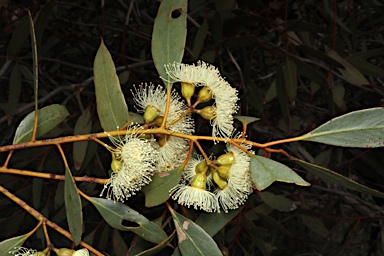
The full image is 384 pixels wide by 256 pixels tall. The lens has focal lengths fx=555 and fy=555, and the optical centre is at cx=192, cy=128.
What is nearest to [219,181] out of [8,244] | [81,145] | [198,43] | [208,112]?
[208,112]

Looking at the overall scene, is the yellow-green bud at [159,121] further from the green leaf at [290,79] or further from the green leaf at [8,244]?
the green leaf at [290,79]

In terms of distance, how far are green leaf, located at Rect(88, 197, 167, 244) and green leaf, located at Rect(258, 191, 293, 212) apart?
2.75ft

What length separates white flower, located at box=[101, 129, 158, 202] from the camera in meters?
0.77

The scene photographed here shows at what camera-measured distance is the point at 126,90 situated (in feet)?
6.03

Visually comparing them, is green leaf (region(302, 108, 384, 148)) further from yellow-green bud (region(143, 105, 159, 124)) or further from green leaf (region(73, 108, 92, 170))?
green leaf (region(73, 108, 92, 170))

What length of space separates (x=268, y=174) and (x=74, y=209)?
265mm

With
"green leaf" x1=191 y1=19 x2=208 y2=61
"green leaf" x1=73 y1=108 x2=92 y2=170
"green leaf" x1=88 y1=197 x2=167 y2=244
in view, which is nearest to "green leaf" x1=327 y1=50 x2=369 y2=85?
"green leaf" x1=191 y1=19 x2=208 y2=61

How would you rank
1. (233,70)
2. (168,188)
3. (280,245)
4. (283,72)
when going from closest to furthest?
(168,188)
(283,72)
(233,70)
(280,245)

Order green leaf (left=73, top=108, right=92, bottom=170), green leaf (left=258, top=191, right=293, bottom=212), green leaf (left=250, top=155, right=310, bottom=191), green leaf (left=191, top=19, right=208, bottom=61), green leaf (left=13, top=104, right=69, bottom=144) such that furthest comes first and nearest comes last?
1. green leaf (left=258, top=191, right=293, bottom=212)
2. green leaf (left=191, top=19, right=208, bottom=61)
3. green leaf (left=73, top=108, right=92, bottom=170)
4. green leaf (left=13, top=104, right=69, bottom=144)
5. green leaf (left=250, top=155, right=310, bottom=191)

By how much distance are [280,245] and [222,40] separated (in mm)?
1626

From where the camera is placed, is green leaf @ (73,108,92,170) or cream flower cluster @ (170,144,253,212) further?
green leaf @ (73,108,92,170)

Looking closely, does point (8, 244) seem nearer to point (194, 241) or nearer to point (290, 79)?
point (194, 241)

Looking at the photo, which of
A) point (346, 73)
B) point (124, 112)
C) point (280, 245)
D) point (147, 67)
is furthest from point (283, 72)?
point (280, 245)

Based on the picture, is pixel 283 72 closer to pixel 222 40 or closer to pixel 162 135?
pixel 222 40
